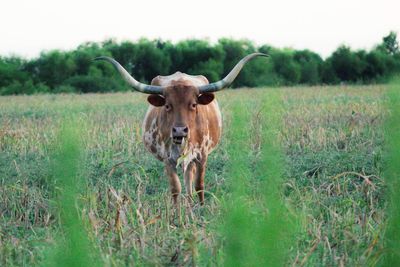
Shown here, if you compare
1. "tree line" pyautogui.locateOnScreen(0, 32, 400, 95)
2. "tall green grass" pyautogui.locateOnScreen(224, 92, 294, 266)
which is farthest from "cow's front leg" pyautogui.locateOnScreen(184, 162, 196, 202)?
"tree line" pyautogui.locateOnScreen(0, 32, 400, 95)

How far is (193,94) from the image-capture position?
6793 millimetres

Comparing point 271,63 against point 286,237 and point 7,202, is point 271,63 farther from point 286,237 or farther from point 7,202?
point 7,202

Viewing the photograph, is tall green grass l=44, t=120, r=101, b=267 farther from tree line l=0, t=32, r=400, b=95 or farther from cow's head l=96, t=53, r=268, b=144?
tree line l=0, t=32, r=400, b=95

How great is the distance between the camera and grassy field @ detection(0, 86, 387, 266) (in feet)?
6.21

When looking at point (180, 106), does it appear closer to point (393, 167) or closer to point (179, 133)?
point (179, 133)

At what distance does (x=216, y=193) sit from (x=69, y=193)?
4496 millimetres

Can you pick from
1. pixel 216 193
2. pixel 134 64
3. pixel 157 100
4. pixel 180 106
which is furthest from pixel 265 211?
pixel 134 64

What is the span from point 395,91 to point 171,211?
3957 mm

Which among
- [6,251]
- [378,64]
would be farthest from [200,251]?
[378,64]

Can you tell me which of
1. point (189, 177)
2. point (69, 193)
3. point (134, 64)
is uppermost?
point (134, 64)

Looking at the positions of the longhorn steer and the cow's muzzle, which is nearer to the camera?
the cow's muzzle

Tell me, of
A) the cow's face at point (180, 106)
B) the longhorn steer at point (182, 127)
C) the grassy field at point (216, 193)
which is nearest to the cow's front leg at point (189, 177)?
the longhorn steer at point (182, 127)

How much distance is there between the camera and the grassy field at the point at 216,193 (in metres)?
1.89

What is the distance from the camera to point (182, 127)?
636cm
